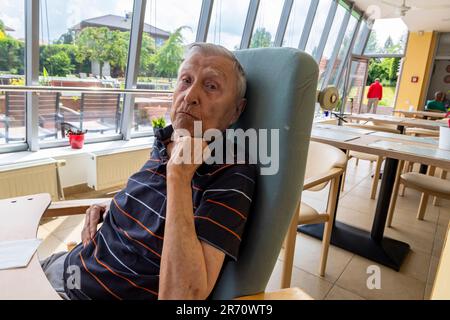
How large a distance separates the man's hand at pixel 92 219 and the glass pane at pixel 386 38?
9770 mm

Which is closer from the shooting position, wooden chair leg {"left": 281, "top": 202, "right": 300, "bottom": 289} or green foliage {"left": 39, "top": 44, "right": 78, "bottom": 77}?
wooden chair leg {"left": 281, "top": 202, "right": 300, "bottom": 289}

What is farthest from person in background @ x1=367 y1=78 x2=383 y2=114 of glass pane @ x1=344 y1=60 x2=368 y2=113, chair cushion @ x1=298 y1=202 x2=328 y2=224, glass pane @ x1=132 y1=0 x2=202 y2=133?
chair cushion @ x1=298 y1=202 x2=328 y2=224

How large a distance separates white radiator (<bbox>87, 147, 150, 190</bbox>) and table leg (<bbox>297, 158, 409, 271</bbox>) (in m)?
1.95

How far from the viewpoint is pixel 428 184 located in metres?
2.35

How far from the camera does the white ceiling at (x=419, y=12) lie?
6243 millimetres

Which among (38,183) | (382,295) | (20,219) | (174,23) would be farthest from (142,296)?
(174,23)

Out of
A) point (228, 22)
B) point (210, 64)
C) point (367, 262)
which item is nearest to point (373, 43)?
point (228, 22)

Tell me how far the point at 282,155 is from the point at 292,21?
5591mm

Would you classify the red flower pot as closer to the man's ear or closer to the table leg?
the table leg

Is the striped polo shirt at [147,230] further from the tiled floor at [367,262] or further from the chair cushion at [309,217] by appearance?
the tiled floor at [367,262]

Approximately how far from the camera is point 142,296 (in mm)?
862

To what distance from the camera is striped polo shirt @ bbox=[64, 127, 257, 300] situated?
79 centimetres

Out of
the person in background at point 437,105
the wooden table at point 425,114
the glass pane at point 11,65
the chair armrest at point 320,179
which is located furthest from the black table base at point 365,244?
the person in background at point 437,105

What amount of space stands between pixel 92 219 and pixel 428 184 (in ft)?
7.91
